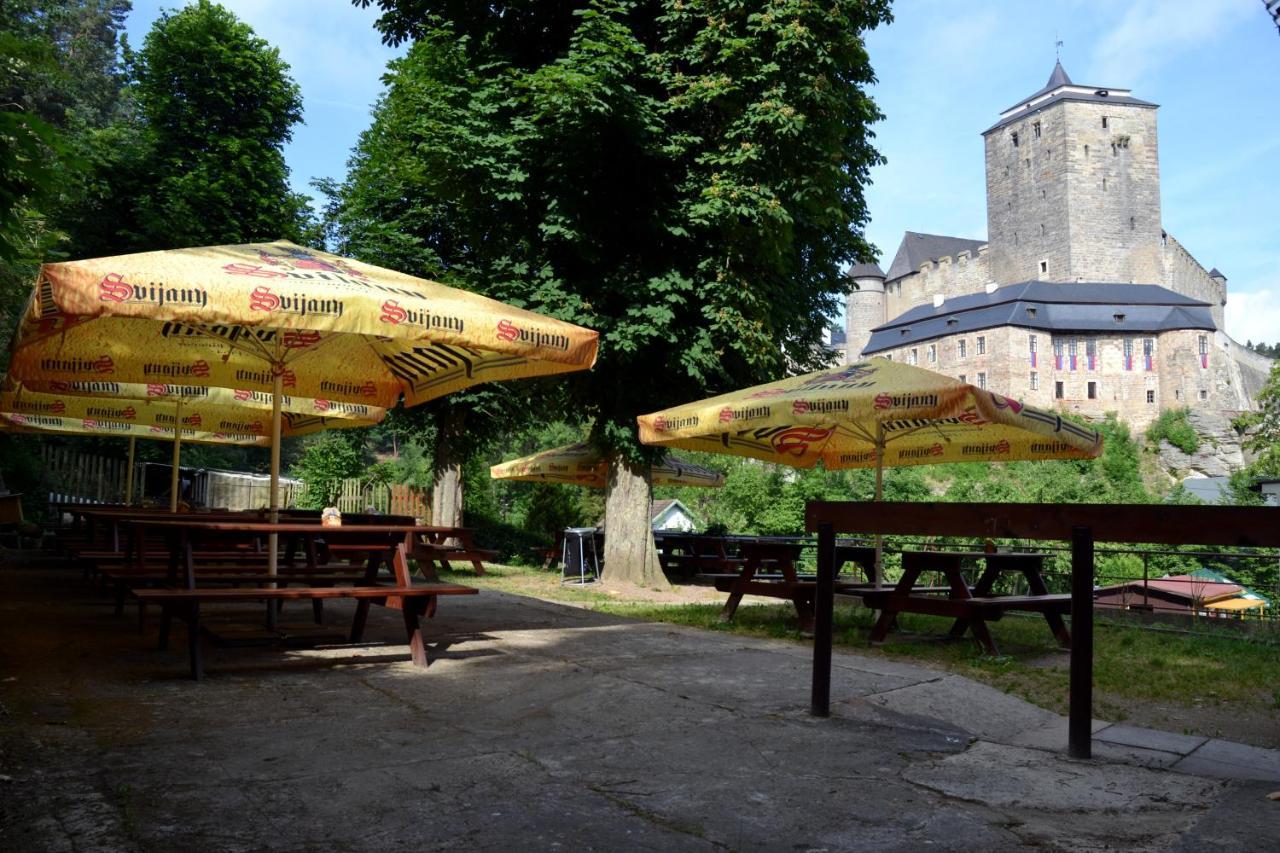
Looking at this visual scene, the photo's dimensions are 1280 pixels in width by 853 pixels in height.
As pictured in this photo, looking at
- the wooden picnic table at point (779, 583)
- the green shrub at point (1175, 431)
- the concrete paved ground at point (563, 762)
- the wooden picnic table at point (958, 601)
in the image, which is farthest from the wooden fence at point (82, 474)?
the green shrub at point (1175, 431)

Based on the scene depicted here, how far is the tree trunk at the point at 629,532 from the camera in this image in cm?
1343

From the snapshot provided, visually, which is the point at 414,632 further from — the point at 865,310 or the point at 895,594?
the point at 865,310

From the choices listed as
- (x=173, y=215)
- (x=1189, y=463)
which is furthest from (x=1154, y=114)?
(x=173, y=215)

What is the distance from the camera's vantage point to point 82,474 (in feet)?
66.4

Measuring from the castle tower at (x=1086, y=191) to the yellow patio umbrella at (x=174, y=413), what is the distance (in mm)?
76832

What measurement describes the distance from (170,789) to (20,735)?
1.05 m

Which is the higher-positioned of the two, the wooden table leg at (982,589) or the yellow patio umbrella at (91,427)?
the yellow patio umbrella at (91,427)

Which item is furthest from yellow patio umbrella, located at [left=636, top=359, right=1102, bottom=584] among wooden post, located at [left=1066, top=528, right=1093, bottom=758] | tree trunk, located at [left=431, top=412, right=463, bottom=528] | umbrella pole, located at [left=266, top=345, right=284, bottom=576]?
tree trunk, located at [left=431, top=412, right=463, bottom=528]

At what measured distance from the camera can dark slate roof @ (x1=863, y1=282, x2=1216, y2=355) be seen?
2931 inches

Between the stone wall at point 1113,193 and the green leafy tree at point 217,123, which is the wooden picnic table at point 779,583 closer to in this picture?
the green leafy tree at point 217,123

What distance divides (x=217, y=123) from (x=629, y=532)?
1699cm

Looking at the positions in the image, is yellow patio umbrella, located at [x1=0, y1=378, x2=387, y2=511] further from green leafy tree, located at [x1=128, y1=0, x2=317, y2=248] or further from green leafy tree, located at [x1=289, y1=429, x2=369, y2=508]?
green leafy tree, located at [x1=128, y1=0, x2=317, y2=248]

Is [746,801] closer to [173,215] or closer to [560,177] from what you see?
[560,177]

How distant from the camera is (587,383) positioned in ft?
44.6
